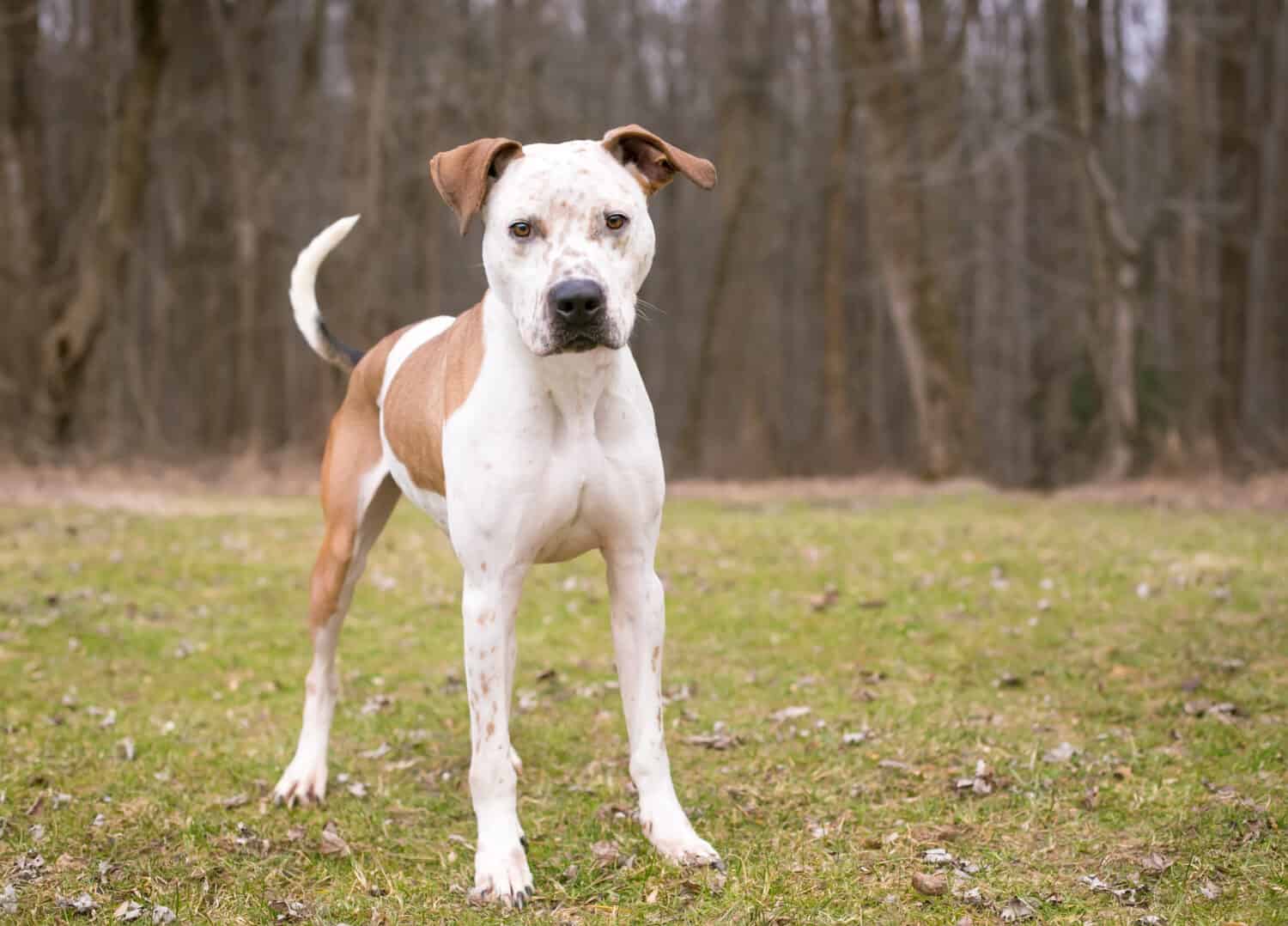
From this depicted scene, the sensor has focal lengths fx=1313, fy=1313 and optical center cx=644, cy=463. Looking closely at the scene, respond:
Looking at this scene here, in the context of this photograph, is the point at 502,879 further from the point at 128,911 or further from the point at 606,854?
the point at 128,911

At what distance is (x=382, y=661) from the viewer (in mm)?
7082

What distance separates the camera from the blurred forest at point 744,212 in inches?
586

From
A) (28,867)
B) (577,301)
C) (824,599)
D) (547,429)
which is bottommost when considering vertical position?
(824,599)

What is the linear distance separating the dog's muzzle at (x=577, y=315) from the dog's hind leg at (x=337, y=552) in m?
1.53

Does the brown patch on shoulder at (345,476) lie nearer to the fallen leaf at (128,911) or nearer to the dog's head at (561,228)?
the dog's head at (561,228)

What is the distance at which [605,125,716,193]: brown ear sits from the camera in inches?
156

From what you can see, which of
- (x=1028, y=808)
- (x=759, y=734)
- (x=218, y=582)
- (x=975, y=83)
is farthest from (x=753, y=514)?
(x=975, y=83)

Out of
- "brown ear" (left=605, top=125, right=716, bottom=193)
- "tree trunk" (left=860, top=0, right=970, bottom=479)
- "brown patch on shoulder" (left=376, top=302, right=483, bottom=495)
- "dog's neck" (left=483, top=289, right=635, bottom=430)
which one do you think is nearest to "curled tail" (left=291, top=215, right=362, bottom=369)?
"brown patch on shoulder" (left=376, top=302, right=483, bottom=495)

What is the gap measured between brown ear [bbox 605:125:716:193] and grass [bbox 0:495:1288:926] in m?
2.08

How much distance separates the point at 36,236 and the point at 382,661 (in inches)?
459

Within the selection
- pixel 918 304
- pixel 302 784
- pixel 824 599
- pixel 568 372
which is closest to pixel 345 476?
pixel 302 784

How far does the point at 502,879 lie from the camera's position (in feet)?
12.5

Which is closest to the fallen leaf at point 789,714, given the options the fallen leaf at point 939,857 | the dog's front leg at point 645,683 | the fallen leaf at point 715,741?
the fallen leaf at point 715,741

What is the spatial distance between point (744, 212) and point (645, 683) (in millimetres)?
14096
